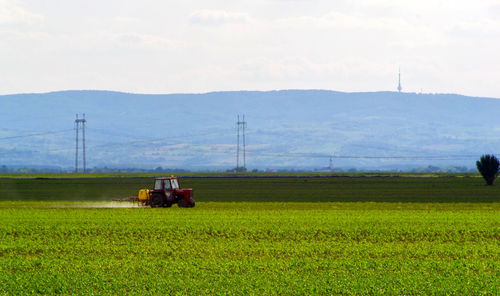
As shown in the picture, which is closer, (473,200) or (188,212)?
(188,212)

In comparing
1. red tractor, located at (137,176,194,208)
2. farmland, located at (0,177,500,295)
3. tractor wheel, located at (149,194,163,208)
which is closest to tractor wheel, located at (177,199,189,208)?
red tractor, located at (137,176,194,208)

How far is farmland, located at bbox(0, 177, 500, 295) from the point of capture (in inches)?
952

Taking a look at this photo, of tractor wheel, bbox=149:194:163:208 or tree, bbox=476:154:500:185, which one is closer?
tractor wheel, bbox=149:194:163:208

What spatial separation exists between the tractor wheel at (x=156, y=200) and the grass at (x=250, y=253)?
18.3 ft

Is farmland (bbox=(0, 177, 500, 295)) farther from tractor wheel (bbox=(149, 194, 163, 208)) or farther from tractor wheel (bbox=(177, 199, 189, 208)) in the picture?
tractor wheel (bbox=(177, 199, 189, 208))

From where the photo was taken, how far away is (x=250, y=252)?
31.6 metres

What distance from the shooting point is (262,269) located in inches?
1065

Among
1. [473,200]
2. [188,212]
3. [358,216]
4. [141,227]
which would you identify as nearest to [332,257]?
[141,227]

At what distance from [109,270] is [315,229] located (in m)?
14.6

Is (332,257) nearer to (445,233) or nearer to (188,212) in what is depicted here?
(445,233)

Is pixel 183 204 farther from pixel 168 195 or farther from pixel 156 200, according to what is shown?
pixel 156 200

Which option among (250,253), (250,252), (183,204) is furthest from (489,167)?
(250,253)

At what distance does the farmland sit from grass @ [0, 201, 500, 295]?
0.04 meters

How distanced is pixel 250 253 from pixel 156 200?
24.7 m
